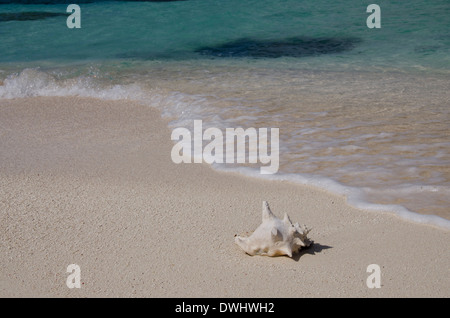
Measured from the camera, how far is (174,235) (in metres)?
2.83

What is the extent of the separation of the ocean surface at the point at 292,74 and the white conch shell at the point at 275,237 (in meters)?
0.74

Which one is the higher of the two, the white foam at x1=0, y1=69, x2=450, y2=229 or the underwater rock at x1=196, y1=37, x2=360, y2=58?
the underwater rock at x1=196, y1=37, x2=360, y2=58

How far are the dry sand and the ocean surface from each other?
0.29m

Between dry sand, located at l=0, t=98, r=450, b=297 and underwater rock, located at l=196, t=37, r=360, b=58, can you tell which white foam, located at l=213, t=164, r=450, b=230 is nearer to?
dry sand, located at l=0, t=98, r=450, b=297

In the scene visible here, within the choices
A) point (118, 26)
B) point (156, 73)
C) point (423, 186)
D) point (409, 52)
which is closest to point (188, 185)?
point (423, 186)

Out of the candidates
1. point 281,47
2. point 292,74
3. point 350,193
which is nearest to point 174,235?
point 350,193

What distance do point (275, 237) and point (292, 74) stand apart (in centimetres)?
426

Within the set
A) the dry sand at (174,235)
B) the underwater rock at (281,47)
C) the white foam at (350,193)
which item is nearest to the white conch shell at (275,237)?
the dry sand at (174,235)

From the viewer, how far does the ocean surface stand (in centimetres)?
365

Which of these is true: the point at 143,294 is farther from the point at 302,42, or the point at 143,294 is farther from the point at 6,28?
the point at 6,28

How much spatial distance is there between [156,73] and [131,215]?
4097 mm

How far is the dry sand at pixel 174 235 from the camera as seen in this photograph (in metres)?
2.39

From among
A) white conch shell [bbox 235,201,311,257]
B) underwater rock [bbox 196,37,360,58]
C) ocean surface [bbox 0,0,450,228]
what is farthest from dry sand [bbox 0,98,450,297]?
underwater rock [bbox 196,37,360,58]

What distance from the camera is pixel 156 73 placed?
688 cm
